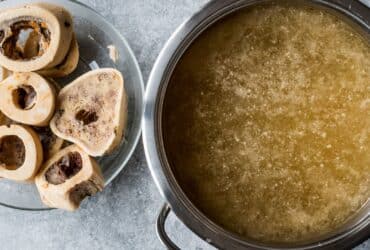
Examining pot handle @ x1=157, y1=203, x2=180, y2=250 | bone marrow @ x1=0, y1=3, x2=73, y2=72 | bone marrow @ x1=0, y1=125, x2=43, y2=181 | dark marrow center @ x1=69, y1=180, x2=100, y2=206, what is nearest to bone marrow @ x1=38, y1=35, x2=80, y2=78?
bone marrow @ x1=0, y1=3, x2=73, y2=72

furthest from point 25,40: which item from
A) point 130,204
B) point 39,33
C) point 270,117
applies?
point 270,117

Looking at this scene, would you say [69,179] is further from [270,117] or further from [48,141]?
[270,117]

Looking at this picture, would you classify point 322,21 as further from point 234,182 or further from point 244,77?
point 234,182

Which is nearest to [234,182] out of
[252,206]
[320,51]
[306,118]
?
[252,206]

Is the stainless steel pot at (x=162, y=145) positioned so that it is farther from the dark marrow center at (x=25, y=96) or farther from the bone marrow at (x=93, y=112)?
the dark marrow center at (x=25, y=96)

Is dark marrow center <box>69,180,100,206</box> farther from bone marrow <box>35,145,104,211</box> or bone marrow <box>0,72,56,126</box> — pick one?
bone marrow <box>0,72,56,126</box>

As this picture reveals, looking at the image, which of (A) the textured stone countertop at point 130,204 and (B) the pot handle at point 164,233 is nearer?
(B) the pot handle at point 164,233

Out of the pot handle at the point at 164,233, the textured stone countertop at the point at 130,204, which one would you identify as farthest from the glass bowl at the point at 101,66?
the pot handle at the point at 164,233
